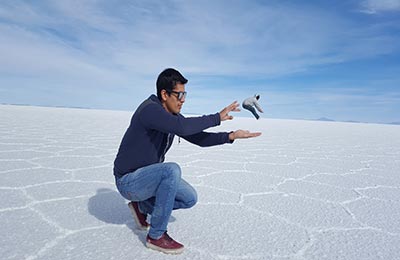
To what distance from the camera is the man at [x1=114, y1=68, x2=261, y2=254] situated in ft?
4.52

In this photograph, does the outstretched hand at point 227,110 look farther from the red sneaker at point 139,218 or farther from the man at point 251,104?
the red sneaker at point 139,218

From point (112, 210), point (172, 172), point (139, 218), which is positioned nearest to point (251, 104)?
point (172, 172)

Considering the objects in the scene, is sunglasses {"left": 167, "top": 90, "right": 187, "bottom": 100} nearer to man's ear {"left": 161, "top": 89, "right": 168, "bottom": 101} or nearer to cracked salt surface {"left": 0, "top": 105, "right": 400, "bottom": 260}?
man's ear {"left": 161, "top": 89, "right": 168, "bottom": 101}

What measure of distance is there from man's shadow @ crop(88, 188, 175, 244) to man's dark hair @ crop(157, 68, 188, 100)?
0.81m

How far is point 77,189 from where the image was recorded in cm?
234

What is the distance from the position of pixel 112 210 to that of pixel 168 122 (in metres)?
0.93

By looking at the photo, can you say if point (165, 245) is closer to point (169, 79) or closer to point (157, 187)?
point (157, 187)

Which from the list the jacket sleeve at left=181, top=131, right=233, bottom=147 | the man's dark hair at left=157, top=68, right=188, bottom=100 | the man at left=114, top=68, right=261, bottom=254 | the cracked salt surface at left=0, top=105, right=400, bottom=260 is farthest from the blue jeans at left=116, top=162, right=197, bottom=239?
the man's dark hair at left=157, top=68, right=188, bottom=100

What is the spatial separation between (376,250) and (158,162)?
3.96 feet

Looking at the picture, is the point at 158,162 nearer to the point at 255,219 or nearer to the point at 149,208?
the point at 149,208

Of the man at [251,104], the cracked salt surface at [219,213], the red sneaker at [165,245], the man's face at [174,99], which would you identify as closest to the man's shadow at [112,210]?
the cracked salt surface at [219,213]

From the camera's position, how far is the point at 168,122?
4.43ft

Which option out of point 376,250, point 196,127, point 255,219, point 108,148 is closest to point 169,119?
point 196,127

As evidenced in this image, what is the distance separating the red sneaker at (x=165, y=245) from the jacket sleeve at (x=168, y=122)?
53cm
